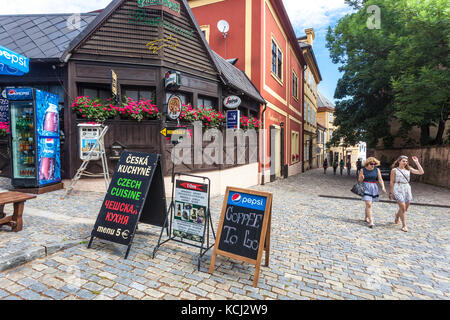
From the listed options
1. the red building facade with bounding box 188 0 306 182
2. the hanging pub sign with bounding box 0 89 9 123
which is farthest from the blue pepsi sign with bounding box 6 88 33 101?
the red building facade with bounding box 188 0 306 182

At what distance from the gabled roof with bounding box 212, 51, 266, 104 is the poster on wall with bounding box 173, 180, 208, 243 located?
627cm

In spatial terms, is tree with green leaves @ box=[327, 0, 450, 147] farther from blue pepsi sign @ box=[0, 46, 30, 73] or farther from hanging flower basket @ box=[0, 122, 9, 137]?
hanging flower basket @ box=[0, 122, 9, 137]

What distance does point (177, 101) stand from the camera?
7.46 meters

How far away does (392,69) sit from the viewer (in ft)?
42.8

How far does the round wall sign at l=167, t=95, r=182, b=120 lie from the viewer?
7301mm

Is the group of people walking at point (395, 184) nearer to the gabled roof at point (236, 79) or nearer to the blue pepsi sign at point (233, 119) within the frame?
the blue pepsi sign at point (233, 119)

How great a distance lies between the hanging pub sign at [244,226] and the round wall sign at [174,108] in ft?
14.9

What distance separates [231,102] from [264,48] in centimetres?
465

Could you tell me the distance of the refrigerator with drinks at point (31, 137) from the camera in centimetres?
656

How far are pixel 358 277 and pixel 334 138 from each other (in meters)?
17.9

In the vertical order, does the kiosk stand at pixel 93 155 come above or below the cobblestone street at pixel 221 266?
above

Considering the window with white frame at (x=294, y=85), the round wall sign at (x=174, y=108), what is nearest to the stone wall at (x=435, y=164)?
the window with white frame at (x=294, y=85)

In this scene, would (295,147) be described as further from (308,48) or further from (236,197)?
(236,197)
